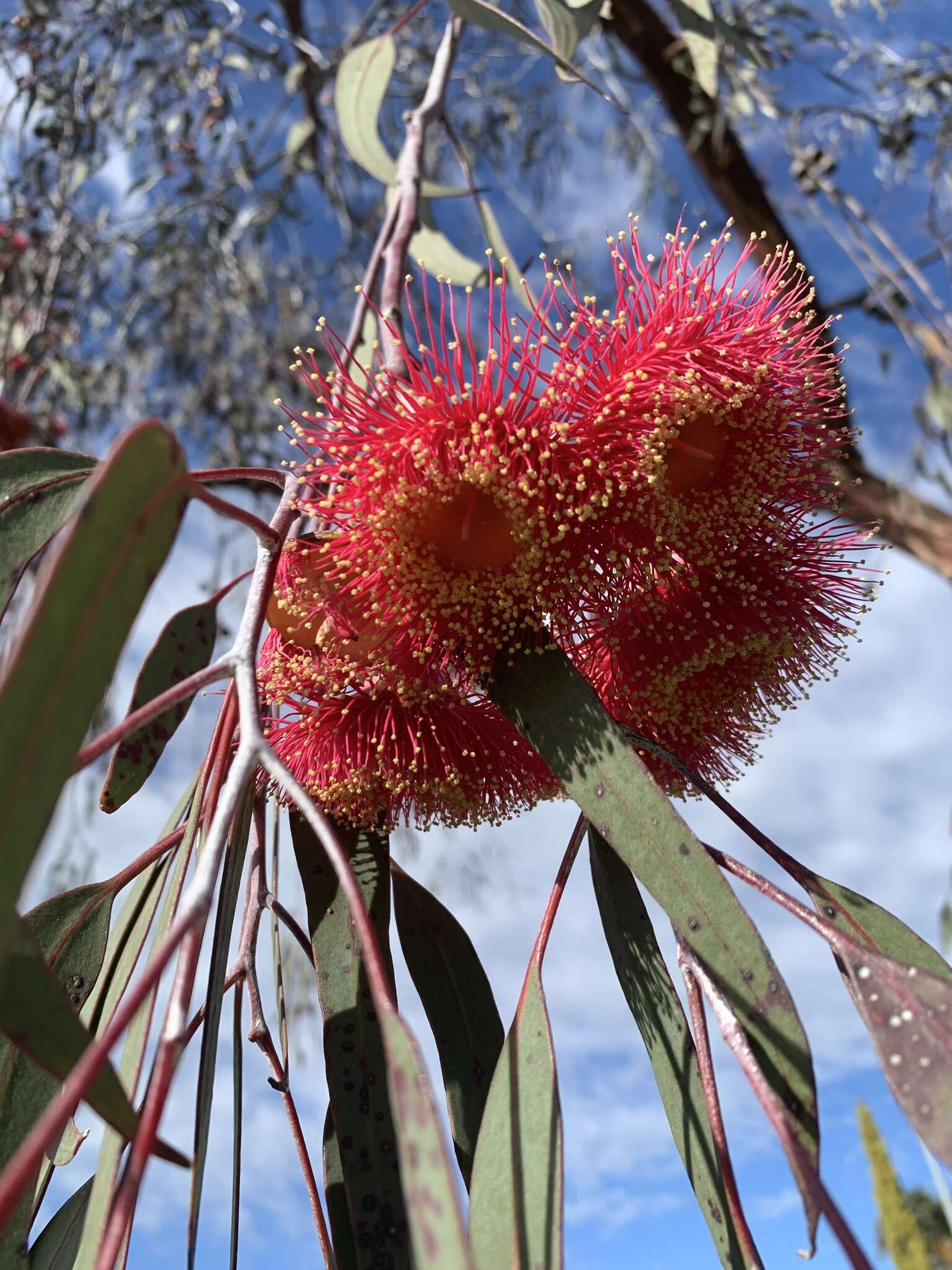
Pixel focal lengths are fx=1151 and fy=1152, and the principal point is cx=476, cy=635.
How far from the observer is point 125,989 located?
100 cm

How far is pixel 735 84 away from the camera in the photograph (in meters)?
3.03

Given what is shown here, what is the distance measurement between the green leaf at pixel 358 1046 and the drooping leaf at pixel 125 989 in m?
0.14

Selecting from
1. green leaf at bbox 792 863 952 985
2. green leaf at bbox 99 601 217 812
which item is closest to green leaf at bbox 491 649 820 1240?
green leaf at bbox 792 863 952 985

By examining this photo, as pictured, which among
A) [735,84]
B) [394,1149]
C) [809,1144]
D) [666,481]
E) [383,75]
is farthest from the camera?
[735,84]

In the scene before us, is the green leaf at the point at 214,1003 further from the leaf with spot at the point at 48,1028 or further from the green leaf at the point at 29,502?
the green leaf at the point at 29,502

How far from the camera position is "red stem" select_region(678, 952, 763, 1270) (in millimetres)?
785

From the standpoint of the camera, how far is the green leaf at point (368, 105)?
168cm

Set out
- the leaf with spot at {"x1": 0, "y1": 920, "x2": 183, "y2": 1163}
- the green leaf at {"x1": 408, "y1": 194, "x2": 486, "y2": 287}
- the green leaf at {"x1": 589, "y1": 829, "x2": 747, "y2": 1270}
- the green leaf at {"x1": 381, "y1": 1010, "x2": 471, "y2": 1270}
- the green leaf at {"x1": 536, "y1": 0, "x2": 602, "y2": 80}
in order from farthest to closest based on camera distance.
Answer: the green leaf at {"x1": 408, "y1": 194, "x2": 486, "y2": 287}
the green leaf at {"x1": 536, "y1": 0, "x2": 602, "y2": 80}
the green leaf at {"x1": 589, "y1": 829, "x2": 747, "y2": 1270}
the leaf with spot at {"x1": 0, "y1": 920, "x2": 183, "y2": 1163}
the green leaf at {"x1": 381, "y1": 1010, "x2": 471, "y2": 1270}

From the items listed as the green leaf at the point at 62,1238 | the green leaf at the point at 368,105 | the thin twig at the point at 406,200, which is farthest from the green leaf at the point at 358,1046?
the green leaf at the point at 368,105

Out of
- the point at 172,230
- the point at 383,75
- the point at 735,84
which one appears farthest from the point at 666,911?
the point at 172,230

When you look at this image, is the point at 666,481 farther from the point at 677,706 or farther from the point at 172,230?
the point at 172,230

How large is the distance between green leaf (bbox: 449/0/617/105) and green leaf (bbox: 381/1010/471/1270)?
0.88 meters

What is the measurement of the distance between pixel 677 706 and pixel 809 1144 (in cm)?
36

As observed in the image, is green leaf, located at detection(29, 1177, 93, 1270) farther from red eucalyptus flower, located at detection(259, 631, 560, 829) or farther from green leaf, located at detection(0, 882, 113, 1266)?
red eucalyptus flower, located at detection(259, 631, 560, 829)
